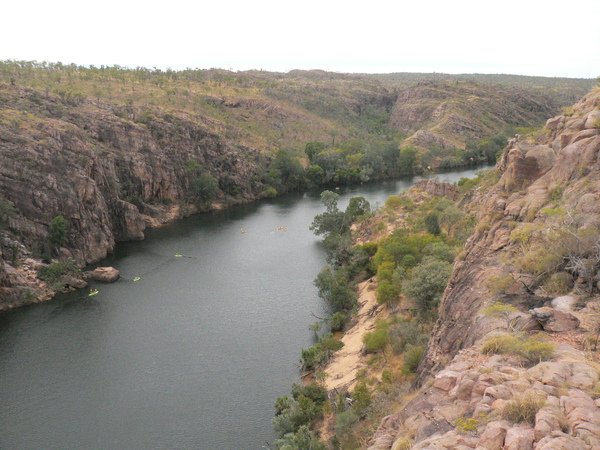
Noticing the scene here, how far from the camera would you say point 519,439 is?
1008 centimetres

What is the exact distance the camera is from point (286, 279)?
59031mm

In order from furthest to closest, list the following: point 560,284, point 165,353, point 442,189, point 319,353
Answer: point 442,189 < point 165,353 < point 319,353 < point 560,284

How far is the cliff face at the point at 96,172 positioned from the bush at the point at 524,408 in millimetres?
56344

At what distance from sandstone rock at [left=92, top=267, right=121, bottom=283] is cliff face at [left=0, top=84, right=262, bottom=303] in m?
6.12

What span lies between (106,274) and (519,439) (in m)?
58.3

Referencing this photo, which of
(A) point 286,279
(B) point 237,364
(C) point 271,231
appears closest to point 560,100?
(C) point 271,231

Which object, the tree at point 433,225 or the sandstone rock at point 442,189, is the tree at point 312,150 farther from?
the tree at point 433,225

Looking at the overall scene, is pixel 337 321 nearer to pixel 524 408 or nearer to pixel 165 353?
pixel 165 353

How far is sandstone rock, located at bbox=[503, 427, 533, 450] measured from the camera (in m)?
9.96

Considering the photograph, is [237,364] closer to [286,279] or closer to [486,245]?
[286,279]

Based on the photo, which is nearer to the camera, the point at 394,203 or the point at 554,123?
the point at 554,123

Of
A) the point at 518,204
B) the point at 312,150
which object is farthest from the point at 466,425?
the point at 312,150

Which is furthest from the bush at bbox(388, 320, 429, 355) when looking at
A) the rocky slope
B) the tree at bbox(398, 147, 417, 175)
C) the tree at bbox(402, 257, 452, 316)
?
the tree at bbox(398, 147, 417, 175)

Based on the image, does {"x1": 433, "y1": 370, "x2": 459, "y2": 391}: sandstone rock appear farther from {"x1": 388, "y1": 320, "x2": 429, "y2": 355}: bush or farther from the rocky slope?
{"x1": 388, "y1": 320, "x2": 429, "y2": 355}: bush
